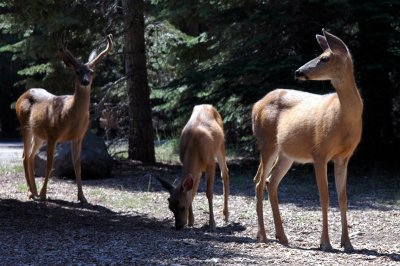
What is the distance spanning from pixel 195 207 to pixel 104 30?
6248 millimetres

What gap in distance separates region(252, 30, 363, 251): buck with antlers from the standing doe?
3.28ft

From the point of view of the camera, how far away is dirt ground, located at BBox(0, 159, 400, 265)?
7.34 m

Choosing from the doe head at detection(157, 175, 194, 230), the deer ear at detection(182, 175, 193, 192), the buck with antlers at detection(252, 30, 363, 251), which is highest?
the buck with antlers at detection(252, 30, 363, 251)

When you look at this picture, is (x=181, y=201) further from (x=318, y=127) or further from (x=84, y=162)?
(x=84, y=162)

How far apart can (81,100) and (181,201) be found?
3.28 meters

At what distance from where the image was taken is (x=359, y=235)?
9.10 metres

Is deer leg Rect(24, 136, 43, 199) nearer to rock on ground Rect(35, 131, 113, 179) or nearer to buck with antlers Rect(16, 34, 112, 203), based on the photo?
buck with antlers Rect(16, 34, 112, 203)

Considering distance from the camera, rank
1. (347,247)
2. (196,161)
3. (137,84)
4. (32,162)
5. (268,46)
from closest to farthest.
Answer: (347,247) → (196,161) → (32,162) → (268,46) → (137,84)

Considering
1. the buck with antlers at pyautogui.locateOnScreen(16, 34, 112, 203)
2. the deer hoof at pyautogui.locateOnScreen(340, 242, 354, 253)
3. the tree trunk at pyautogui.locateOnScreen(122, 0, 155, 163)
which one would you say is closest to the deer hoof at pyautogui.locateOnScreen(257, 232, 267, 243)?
the deer hoof at pyautogui.locateOnScreen(340, 242, 354, 253)

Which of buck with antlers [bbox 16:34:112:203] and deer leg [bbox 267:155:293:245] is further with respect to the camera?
buck with antlers [bbox 16:34:112:203]

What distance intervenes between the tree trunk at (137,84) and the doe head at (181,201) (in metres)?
6.95

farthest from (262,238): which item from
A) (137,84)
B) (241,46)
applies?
(137,84)

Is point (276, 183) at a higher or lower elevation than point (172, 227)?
higher

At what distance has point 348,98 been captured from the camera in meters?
7.91
